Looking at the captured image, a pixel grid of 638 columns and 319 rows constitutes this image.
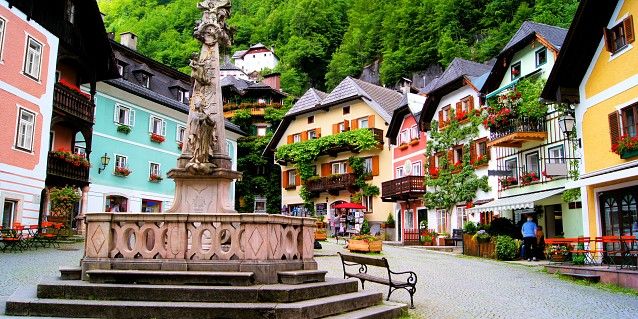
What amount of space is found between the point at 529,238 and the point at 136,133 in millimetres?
25233

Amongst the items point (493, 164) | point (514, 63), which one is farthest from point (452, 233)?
point (514, 63)

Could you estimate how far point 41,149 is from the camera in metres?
24.5

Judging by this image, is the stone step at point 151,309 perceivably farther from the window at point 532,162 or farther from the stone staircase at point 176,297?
the window at point 532,162

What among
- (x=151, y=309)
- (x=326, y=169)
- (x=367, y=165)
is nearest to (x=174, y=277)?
(x=151, y=309)

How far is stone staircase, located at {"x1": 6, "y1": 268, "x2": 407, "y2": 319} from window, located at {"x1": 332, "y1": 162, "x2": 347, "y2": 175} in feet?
124

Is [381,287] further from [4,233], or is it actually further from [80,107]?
[80,107]

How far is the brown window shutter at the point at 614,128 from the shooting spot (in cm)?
1859

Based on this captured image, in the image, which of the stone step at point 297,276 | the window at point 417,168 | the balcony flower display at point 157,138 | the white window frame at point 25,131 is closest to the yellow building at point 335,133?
the window at point 417,168

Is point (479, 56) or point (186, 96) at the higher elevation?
point (479, 56)

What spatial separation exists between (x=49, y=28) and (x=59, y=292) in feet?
64.6

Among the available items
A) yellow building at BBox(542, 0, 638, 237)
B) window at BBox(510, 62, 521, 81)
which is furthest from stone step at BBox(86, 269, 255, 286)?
window at BBox(510, 62, 521, 81)

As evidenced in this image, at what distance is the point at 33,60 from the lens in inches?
949

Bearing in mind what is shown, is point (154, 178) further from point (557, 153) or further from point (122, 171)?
point (557, 153)

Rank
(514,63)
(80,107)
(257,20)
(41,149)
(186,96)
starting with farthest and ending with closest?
1. (257,20)
2. (186,96)
3. (514,63)
4. (80,107)
5. (41,149)
